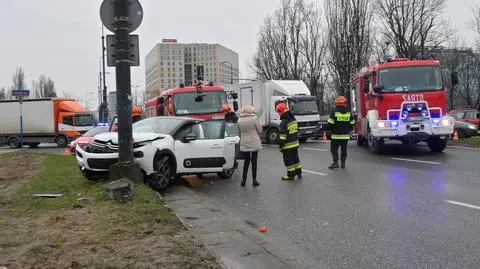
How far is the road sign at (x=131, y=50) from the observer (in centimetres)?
1002

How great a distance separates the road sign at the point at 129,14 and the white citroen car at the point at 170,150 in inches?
87.9

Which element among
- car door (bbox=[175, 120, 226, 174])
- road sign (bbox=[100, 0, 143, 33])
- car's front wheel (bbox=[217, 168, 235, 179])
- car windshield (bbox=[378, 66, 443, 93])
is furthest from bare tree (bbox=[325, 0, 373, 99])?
road sign (bbox=[100, 0, 143, 33])

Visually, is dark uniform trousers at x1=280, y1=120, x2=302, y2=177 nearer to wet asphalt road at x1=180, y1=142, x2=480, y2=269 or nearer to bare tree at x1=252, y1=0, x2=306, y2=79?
wet asphalt road at x1=180, y1=142, x2=480, y2=269

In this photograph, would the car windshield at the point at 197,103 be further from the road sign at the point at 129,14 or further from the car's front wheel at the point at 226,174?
the road sign at the point at 129,14

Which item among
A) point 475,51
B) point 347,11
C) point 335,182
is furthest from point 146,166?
point 475,51

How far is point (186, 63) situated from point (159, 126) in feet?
216

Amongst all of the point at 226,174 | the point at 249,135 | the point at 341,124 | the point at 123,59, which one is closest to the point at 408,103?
the point at 341,124

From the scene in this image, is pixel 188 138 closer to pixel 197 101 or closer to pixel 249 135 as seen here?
pixel 249 135

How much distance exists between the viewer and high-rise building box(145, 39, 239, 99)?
7356cm

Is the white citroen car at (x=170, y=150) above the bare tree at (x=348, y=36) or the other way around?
the other way around

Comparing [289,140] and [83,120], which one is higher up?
[83,120]

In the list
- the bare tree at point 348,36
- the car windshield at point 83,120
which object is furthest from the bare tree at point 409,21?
the car windshield at point 83,120

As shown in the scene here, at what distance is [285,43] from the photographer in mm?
51344

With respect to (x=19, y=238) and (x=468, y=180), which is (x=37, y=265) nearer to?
(x=19, y=238)
